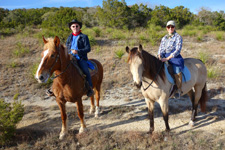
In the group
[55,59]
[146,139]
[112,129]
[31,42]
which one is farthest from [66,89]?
[31,42]

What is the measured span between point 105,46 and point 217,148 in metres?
9.13

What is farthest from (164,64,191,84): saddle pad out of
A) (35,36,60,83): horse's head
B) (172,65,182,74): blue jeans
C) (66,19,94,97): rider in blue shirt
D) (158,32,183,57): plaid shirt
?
(35,36,60,83): horse's head

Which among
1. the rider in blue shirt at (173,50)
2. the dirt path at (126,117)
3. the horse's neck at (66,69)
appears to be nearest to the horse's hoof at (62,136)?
the dirt path at (126,117)

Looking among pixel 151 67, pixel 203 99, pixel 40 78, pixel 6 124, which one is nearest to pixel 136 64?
pixel 151 67

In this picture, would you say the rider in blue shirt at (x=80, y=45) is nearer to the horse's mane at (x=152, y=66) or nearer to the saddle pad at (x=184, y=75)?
the horse's mane at (x=152, y=66)

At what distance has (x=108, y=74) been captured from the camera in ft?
26.4

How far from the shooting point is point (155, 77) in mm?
3205

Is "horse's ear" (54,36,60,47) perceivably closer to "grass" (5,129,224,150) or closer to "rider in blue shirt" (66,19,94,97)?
"rider in blue shirt" (66,19,94,97)

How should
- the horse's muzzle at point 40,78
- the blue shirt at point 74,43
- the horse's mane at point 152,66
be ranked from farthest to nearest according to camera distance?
the blue shirt at point 74,43, the horse's mane at point 152,66, the horse's muzzle at point 40,78

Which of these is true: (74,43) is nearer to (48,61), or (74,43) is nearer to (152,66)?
(48,61)

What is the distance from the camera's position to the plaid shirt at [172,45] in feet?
11.1

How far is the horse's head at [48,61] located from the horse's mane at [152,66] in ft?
5.63

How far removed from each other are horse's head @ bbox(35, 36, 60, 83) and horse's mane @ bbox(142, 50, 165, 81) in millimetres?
1715

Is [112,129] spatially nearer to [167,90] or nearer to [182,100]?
[167,90]
